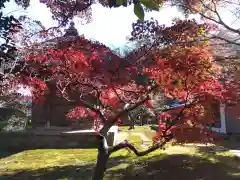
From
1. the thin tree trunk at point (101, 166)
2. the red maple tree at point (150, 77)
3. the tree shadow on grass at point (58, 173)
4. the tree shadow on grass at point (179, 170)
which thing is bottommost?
the tree shadow on grass at point (58, 173)

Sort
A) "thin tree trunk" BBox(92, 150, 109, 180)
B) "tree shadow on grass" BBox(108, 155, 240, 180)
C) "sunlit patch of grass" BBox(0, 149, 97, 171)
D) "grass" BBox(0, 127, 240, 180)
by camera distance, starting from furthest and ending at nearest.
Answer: "sunlit patch of grass" BBox(0, 149, 97, 171) < "grass" BBox(0, 127, 240, 180) < "tree shadow on grass" BBox(108, 155, 240, 180) < "thin tree trunk" BBox(92, 150, 109, 180)

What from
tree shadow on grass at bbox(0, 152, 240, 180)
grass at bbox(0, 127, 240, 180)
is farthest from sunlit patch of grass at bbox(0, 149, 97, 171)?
tree shadow on grass at bbox(0, 152, 240, 180)

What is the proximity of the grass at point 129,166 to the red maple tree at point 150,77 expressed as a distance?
1.30m

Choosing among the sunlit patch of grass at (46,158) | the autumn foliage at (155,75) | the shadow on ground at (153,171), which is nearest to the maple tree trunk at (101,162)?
the autumn foliage at (155,75)

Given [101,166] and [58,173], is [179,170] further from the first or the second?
[58,173]

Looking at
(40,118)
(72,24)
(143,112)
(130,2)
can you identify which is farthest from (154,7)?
(143,112)

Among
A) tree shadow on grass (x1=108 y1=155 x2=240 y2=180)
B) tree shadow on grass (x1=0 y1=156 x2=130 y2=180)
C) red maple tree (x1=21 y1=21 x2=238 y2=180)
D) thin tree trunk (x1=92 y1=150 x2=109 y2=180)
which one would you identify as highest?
red maple tree (x1=21 y1=21 x2=238 y2=180)

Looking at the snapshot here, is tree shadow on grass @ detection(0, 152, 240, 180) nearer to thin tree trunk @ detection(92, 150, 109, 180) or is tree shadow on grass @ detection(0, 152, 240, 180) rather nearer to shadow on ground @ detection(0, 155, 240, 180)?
shadow on ground @ detection(0, 155, 240, 180)

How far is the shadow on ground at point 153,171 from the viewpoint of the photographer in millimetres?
7309

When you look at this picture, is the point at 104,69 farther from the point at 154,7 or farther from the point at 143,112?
the point at 143,112

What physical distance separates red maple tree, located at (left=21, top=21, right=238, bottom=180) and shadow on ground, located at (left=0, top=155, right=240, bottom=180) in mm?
1199

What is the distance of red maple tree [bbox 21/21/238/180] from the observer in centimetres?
591

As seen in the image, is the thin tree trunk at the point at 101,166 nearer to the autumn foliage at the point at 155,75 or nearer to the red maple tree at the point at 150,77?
the red maple tree at the point at 150,77

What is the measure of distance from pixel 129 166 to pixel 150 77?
3.06 metres
